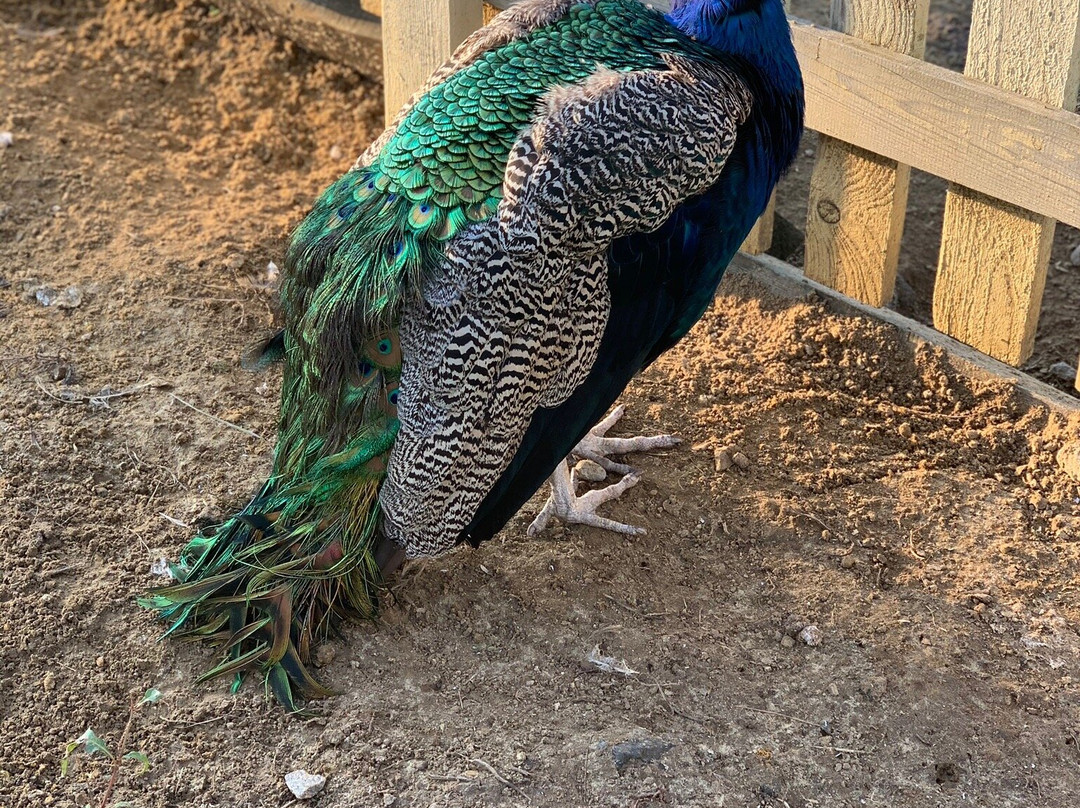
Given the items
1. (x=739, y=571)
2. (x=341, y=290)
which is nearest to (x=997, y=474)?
(x=739, y=571)

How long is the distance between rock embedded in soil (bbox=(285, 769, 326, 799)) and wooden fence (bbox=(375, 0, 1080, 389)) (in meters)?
2.57

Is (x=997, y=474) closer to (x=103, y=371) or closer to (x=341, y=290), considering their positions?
(x=341, y=290)

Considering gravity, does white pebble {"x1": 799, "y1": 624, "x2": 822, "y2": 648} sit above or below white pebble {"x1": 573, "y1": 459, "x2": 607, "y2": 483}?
below

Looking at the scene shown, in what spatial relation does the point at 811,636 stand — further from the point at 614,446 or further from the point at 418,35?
the point at 418,35

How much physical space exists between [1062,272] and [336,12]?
10.9 feet

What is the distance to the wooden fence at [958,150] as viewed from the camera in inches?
146

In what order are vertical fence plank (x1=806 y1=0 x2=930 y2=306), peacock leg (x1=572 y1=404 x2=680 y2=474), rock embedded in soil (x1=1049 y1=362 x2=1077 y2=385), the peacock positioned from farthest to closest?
rock embedded in soil (x1=1049 y1=362 x2=1077 y2=385) < peacock leg (x1=572 y1=404 x2=680 y2=474) < vertical fence plank (x1=806 y1=0 x2=930 y2=306) < the peacock

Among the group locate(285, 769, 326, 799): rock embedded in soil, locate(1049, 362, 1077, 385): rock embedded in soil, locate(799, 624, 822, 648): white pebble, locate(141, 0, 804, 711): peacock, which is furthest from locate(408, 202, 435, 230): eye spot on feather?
locate(1049, 362, 1077, 385): rock embedded in soil

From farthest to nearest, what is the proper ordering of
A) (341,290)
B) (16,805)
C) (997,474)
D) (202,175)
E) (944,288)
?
(202,175) < (944,288) < (997,474) < (341,290) < (16,805)

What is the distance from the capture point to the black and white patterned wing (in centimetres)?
315

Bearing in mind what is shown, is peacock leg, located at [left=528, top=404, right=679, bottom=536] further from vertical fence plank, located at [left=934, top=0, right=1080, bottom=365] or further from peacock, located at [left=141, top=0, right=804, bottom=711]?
vertical fence plank, located at [left=934, top=0, right=1080, bottom=365]

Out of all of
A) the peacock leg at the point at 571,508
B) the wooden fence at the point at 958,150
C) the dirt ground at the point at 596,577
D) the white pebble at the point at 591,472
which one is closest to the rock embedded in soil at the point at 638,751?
the dirt ground at the point at 596,577

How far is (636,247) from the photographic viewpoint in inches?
129

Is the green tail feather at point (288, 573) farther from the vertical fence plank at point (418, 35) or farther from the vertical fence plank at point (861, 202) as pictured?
the vertical fence plank at point (418, 35)
